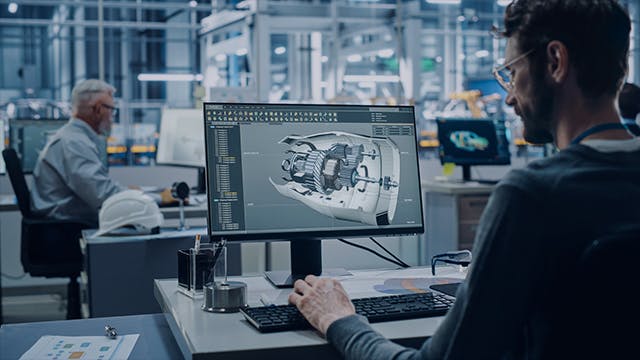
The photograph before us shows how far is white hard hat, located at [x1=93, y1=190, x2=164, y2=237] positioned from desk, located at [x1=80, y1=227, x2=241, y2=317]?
0.05 metres

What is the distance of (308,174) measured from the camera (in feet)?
6.35

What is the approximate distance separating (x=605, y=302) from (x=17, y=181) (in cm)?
356

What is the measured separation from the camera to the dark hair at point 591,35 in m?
1.10

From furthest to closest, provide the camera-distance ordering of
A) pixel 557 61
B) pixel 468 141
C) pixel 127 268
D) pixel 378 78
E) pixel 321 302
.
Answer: pixel 378 78 < pixel 468 141 < pixel 127 268 < pixel 321 302 < pixel 557 61

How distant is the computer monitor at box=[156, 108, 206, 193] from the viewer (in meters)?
4.56

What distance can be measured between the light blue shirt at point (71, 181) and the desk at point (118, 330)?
7.49 feet

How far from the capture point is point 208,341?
133 centimetres

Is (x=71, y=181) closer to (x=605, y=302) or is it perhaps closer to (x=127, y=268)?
(x=127, y=268)

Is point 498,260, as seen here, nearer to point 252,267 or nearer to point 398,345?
point 398,345

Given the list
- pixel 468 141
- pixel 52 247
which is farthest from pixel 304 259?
pixel 468 141

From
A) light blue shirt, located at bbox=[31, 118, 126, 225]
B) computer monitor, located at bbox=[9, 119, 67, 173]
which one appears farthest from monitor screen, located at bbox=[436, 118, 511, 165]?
computer monitor, located at bbox=[9, 119, 67, 173]

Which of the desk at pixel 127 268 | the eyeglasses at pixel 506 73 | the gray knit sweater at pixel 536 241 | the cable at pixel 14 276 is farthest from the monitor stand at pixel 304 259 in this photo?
the cable at pixel 14 276

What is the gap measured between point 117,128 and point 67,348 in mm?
9905

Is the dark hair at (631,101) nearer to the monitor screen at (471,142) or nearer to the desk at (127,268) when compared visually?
the monitor screen at (471,142)
